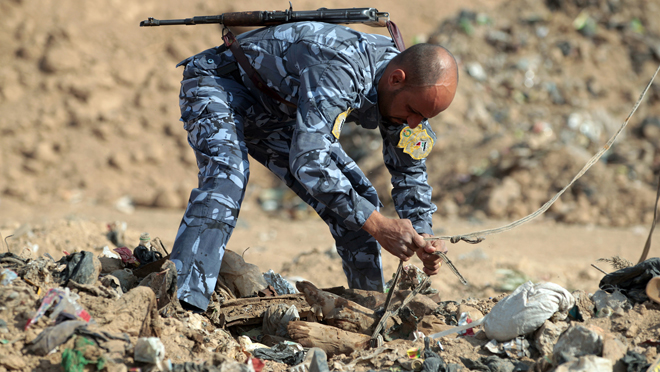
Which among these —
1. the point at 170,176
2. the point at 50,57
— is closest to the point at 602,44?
the point at 170,176

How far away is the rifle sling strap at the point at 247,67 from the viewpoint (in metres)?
2.72

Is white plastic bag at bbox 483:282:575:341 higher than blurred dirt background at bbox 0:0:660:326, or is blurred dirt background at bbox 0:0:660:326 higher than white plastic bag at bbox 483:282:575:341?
blurred dirt background at bbox 0:0:660:326

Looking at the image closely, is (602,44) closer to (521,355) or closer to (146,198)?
(146,198)

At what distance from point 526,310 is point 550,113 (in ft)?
21.9

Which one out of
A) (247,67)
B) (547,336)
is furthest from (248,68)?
(547,336)

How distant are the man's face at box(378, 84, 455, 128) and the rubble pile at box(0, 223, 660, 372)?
2.54 feet

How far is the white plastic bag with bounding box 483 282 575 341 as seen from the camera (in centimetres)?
216

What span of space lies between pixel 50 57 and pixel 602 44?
8656mm

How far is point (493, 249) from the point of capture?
5.61 metres

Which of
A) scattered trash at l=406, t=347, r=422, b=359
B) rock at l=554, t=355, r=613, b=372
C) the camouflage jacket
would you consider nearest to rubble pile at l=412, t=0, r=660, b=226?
the camouflage jacket

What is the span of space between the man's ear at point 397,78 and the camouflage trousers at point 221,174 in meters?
0.38

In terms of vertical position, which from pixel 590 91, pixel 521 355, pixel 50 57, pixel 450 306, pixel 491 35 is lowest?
pixel 521 355

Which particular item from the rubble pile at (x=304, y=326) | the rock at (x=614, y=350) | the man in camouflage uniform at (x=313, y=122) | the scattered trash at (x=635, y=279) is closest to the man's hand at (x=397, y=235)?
the man in camouflage uniform at (x=313, y=122)

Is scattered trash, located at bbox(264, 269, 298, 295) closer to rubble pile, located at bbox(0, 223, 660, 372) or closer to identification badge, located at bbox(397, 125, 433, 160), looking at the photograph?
rubble pile, located at bbox(0, 223, 660, 372)
